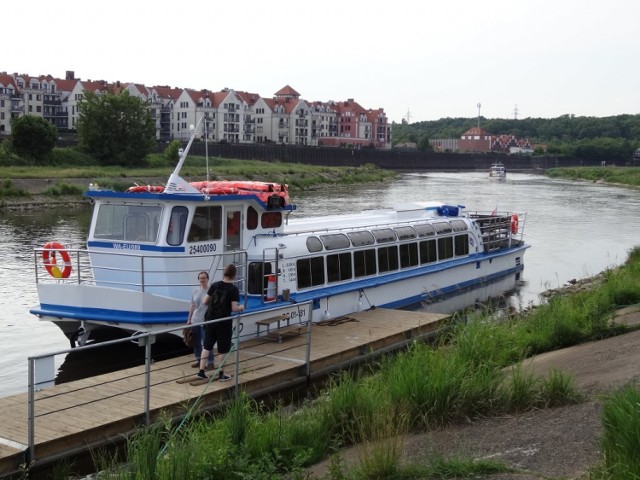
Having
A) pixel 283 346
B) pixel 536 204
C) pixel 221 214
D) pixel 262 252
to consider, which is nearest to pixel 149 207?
pixel 221 214

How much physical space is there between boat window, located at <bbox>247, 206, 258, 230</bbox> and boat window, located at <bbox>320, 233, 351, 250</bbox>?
87.4 inches

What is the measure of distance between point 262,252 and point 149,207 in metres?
2.71

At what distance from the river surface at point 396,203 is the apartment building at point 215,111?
171ft

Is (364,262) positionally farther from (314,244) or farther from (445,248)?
(445,248)

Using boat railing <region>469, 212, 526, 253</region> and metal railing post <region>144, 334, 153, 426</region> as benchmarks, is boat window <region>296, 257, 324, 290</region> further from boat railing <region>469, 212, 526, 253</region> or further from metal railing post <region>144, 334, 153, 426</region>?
boat railing <region>469, 212, 526, 253</region>

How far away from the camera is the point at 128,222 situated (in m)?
16.2

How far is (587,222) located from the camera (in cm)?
4816

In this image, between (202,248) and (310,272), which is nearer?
(202,248)

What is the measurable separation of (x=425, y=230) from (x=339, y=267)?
5.00 metres

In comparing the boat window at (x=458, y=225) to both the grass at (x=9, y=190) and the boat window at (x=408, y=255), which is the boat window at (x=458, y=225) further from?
the grass at (x=9, y=190)

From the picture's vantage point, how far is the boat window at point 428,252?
914 inches

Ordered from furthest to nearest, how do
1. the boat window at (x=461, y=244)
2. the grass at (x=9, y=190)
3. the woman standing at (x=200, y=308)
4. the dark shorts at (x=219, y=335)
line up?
1. the grass at (x=9, y=190)
2. the boat window at (x=461, y=244)
3. the woman standing at (x=200, y=308)
4. the dark shorts at (x=219, y=335)

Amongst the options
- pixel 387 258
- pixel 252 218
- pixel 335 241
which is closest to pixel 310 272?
pixel 335 241

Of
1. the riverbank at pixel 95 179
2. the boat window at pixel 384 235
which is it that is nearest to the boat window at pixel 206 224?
the boat window at pixel 384 235
